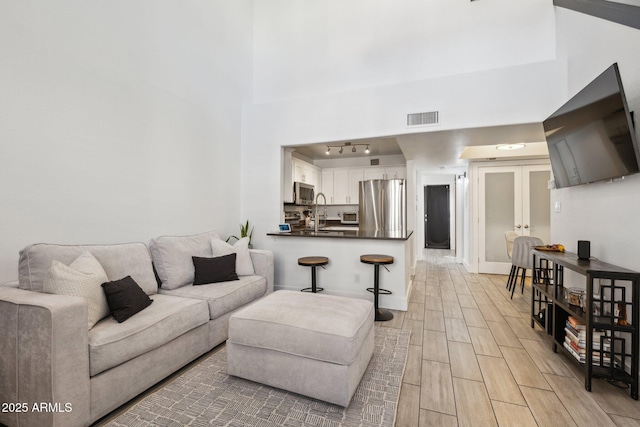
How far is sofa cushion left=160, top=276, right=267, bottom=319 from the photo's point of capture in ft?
8.48

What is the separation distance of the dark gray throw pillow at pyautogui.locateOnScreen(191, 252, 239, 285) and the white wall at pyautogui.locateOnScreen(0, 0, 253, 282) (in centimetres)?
66

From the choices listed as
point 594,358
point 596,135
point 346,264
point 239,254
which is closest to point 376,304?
point 346,264

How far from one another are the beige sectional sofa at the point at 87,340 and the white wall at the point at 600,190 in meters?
3.20

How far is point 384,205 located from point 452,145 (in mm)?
1713

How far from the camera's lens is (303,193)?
6.26 metres

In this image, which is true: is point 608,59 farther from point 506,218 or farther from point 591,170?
point 506,218

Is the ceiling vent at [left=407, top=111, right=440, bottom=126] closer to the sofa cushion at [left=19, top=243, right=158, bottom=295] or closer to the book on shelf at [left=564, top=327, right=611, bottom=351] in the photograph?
the book on shelf at [left=564, top=327, right=611, bottom=351]

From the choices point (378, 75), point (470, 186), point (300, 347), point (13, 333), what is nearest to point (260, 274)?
point (300, 347)

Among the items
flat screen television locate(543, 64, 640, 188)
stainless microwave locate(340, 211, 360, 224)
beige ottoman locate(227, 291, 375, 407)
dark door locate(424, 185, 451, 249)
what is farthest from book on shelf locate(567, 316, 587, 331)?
dark door locate(424, 185, 451, 249)

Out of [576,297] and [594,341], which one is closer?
[594,341]

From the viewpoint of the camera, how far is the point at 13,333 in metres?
1.54

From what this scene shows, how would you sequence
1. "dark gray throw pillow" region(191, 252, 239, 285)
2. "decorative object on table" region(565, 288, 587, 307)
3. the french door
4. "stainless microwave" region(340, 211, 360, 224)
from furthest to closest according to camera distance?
"stainless microwave" region(340, 211, 360, 224)
the french door
"dark gray throw pillow" region(191, 252, 239, 285)
"decorative object on table" region(565, 288, 587, 307)

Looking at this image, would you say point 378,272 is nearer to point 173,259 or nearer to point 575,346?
point 575,346

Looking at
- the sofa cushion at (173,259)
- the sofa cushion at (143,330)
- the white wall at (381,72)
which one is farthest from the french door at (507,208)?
the sofa cushion at (143,330)
